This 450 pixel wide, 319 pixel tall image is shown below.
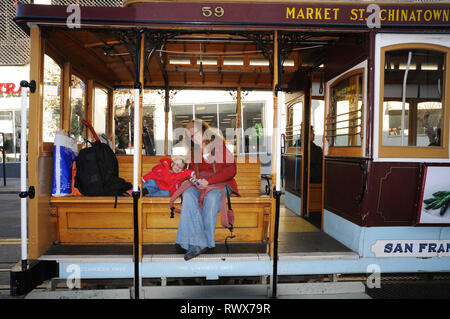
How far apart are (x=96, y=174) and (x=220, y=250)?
169 cm

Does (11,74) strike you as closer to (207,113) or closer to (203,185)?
(207,113)

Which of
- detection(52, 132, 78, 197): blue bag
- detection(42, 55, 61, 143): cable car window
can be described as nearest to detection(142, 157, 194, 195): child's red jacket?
detection(52, 132, 78, 197): blue bag

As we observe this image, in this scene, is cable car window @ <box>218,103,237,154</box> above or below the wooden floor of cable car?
above

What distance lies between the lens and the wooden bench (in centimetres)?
346

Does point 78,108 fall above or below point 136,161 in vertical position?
above

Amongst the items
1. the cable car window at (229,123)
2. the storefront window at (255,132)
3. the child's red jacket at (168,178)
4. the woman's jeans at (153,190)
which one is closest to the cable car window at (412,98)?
the child's red jacket at (168,178)

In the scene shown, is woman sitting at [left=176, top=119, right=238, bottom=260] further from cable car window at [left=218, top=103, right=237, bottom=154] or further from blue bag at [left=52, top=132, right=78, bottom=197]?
cable car window at [left=218, top=103, right=237, bottom=154]

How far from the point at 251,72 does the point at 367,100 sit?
7.57ft

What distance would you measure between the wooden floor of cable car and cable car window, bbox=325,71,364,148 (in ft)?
4.14

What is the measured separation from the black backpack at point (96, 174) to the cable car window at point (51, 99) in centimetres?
48

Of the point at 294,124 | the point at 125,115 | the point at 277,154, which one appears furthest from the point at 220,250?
the point at 125,115

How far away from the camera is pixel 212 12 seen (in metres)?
2.98

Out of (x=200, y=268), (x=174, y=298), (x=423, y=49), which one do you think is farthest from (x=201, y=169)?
(x=423, y=49)

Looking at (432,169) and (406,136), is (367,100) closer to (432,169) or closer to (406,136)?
(406,136)
